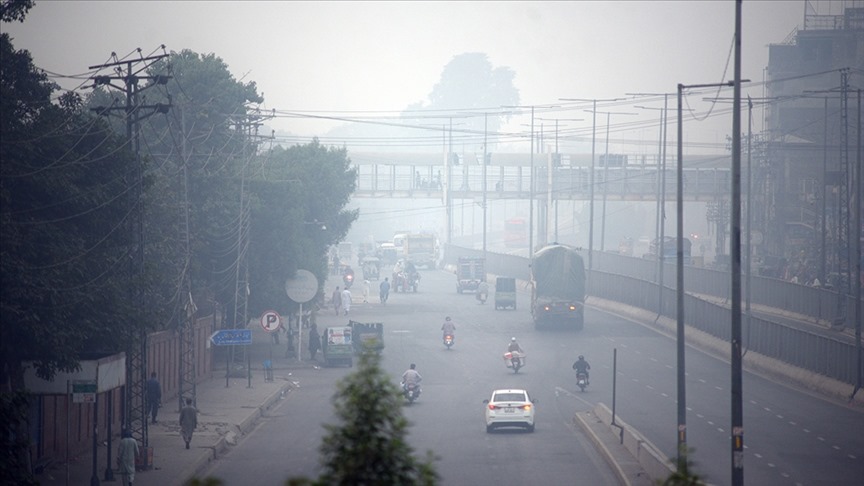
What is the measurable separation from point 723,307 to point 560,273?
10875 mm

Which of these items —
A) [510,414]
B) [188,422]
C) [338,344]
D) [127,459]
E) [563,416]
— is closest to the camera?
[127,459]

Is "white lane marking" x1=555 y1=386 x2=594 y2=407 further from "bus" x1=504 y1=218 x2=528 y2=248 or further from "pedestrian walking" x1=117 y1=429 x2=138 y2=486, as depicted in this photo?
"bus" x1=504 y1=218 x2=528 y2=248

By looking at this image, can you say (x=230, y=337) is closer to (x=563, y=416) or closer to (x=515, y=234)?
(x=563, y=416)

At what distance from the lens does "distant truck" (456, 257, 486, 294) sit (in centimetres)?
8581

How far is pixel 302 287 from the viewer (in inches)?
2041

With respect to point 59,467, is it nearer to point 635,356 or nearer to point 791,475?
point 791,475

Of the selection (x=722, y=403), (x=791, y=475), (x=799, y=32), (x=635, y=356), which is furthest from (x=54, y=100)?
(x=799, y=32)

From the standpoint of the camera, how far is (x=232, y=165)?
51125 millimetres

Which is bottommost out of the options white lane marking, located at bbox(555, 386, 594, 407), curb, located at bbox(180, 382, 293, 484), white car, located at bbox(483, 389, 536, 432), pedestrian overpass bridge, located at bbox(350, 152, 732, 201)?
curb, located at bbox(180, 382, 293, 484)

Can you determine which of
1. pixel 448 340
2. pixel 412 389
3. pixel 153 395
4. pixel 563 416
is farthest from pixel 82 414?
pixel 448 340

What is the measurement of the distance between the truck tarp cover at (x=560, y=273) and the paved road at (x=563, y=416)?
2339mm

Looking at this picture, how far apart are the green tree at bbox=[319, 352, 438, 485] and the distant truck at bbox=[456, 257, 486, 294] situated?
77.3 meters

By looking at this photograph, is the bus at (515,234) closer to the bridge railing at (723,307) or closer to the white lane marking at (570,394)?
the bridge railing at (723,307)

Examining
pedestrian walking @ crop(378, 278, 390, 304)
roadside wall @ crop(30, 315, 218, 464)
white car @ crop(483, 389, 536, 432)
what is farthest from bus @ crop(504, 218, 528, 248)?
white car @ crop(483, 389, 536, 432)
